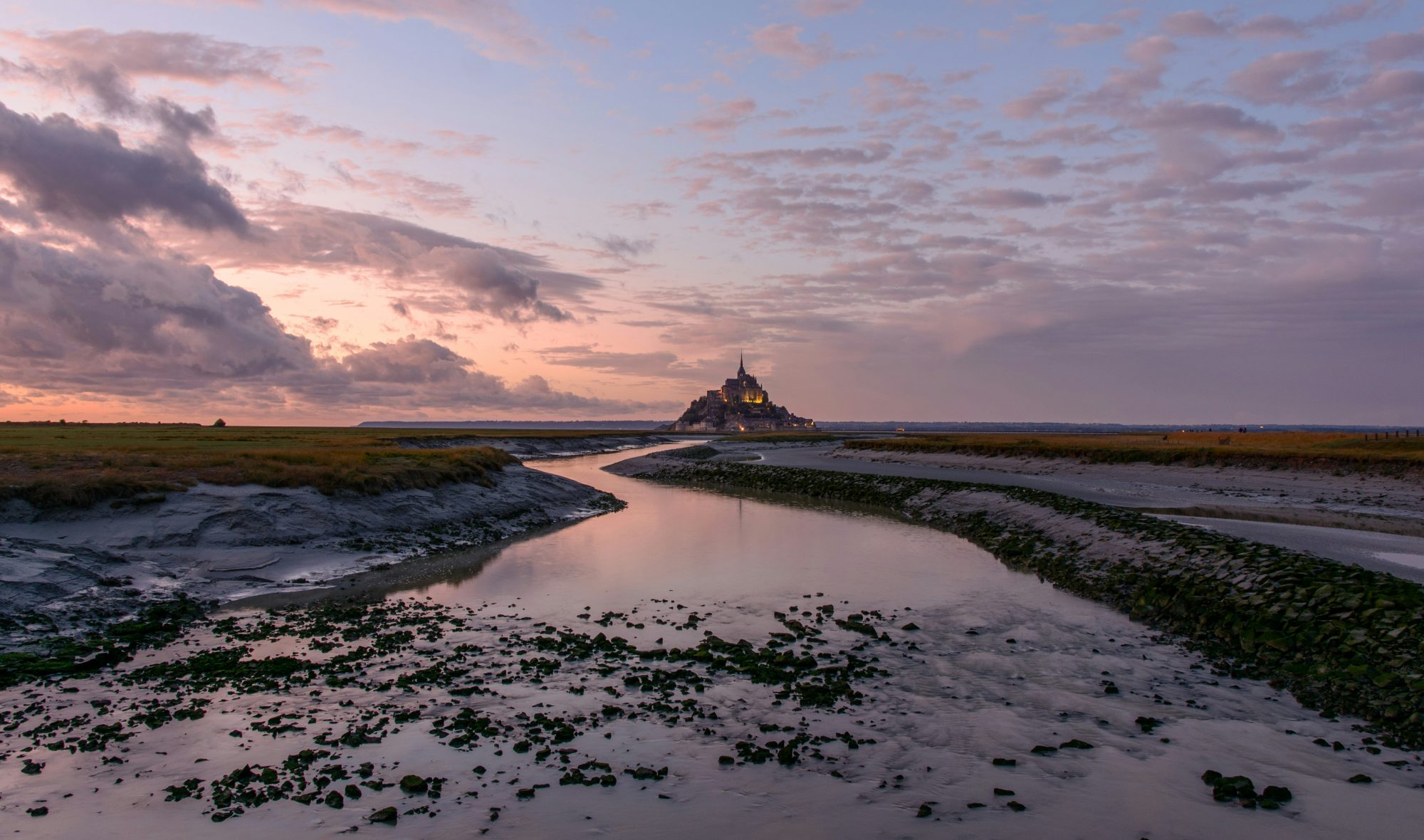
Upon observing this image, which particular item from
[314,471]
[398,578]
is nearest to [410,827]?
[398,578]

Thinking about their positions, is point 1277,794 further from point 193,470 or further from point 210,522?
point 193,470

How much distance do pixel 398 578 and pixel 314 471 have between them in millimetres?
11681

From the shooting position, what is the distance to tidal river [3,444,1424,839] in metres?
9.60

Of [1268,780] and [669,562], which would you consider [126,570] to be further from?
[1268,780]

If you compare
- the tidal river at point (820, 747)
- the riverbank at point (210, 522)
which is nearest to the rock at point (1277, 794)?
the tidal river at point (820, 747)

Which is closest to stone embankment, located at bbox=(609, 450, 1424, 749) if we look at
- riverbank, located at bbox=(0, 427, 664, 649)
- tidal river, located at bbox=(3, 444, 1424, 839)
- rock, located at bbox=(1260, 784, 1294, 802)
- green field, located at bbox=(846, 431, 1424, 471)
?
tidal river, located at bbox=(3, 444, 1424, 839)

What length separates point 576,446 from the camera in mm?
137375

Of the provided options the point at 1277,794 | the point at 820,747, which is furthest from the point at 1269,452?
the point at 820,747

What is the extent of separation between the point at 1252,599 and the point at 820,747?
13361mm

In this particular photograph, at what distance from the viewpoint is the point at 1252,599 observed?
1834 centimetres

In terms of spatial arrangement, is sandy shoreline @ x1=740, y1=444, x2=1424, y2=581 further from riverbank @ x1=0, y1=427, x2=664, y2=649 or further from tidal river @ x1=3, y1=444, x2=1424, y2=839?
riverbank @ x1=0, y1=427, x2=664, y2=649

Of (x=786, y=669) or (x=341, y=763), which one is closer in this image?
(x=341, y=763)

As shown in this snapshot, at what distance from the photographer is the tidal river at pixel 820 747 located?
31.5 feet

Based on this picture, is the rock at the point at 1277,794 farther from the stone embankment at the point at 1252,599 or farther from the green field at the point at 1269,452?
the green field at the point at 1269,452
